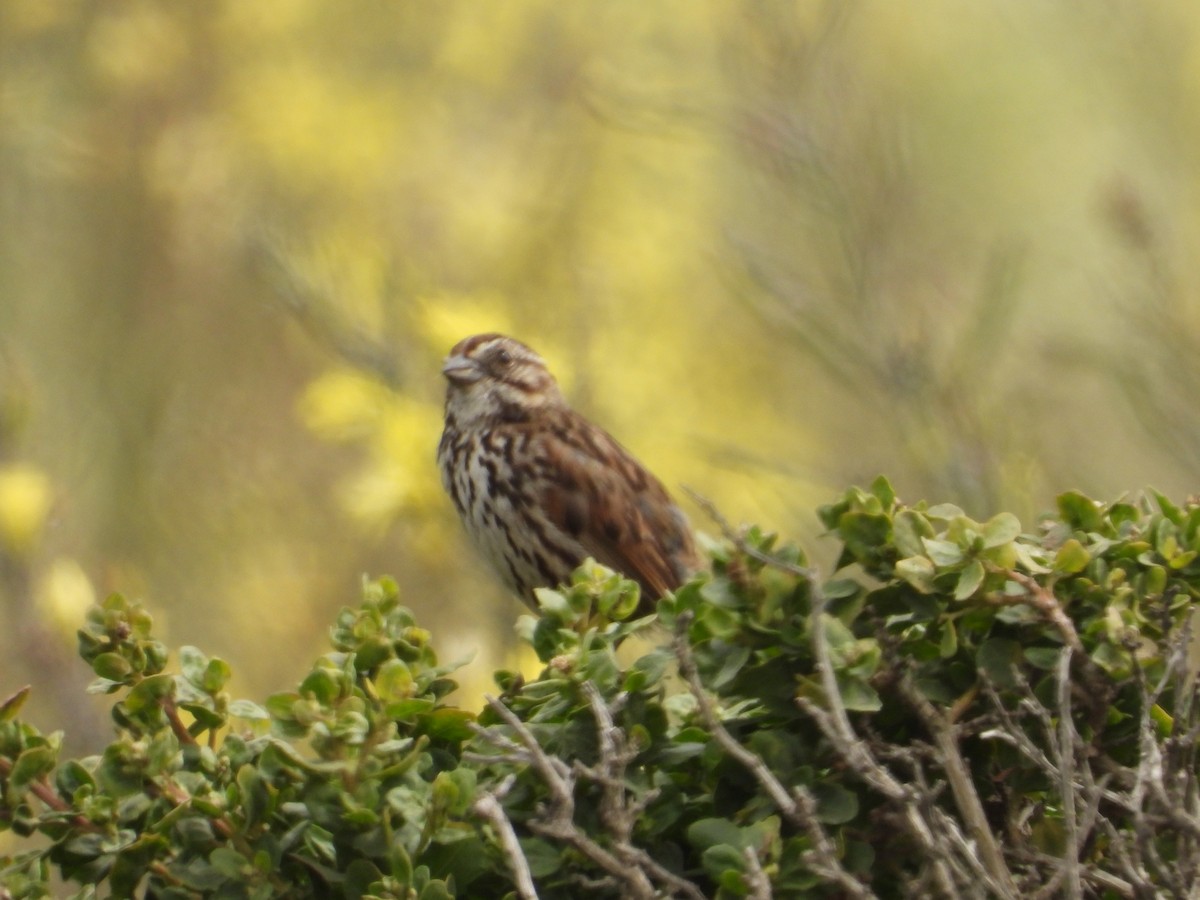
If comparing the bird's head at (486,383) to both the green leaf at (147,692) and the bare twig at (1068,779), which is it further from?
the bare twig at (1068,779)

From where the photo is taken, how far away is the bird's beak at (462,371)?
4.61m

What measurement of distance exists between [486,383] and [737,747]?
290 cm

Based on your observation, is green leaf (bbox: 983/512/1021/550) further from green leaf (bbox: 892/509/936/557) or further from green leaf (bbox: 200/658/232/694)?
green leaf (bbox: 200/658/232/694)

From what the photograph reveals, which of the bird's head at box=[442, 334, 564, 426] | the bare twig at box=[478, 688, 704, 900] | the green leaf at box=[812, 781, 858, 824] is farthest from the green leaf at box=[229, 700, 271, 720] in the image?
the bird's head at box=[442, 334, 564, 426]

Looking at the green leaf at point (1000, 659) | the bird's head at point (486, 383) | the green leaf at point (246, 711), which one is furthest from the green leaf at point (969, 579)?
the bird's head at point (486, 383)

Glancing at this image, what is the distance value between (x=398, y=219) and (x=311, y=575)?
1.58 meters

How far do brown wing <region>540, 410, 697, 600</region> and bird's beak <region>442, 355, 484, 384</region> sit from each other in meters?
0.26

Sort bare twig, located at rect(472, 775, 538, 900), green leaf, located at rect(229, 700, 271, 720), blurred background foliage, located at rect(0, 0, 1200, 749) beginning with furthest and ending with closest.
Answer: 1. blurred background foliage, located at rect(0, 0, 1200, 749)
2. green leaf, located at rect(229, 700, 271, 720)
3. bare twig, located at rect(472, 775, 538, 900)

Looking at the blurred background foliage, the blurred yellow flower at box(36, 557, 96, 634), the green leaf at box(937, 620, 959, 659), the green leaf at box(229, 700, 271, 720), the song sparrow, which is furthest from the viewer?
the blurred background foliage

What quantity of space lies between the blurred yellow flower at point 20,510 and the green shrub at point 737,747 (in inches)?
67.6

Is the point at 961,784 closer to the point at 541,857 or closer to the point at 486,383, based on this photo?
the point at 541,857

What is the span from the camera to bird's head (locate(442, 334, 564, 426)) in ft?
15.2

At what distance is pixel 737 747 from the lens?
1804mm

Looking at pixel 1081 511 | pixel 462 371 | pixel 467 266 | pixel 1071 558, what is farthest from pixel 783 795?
pixel 467 266
